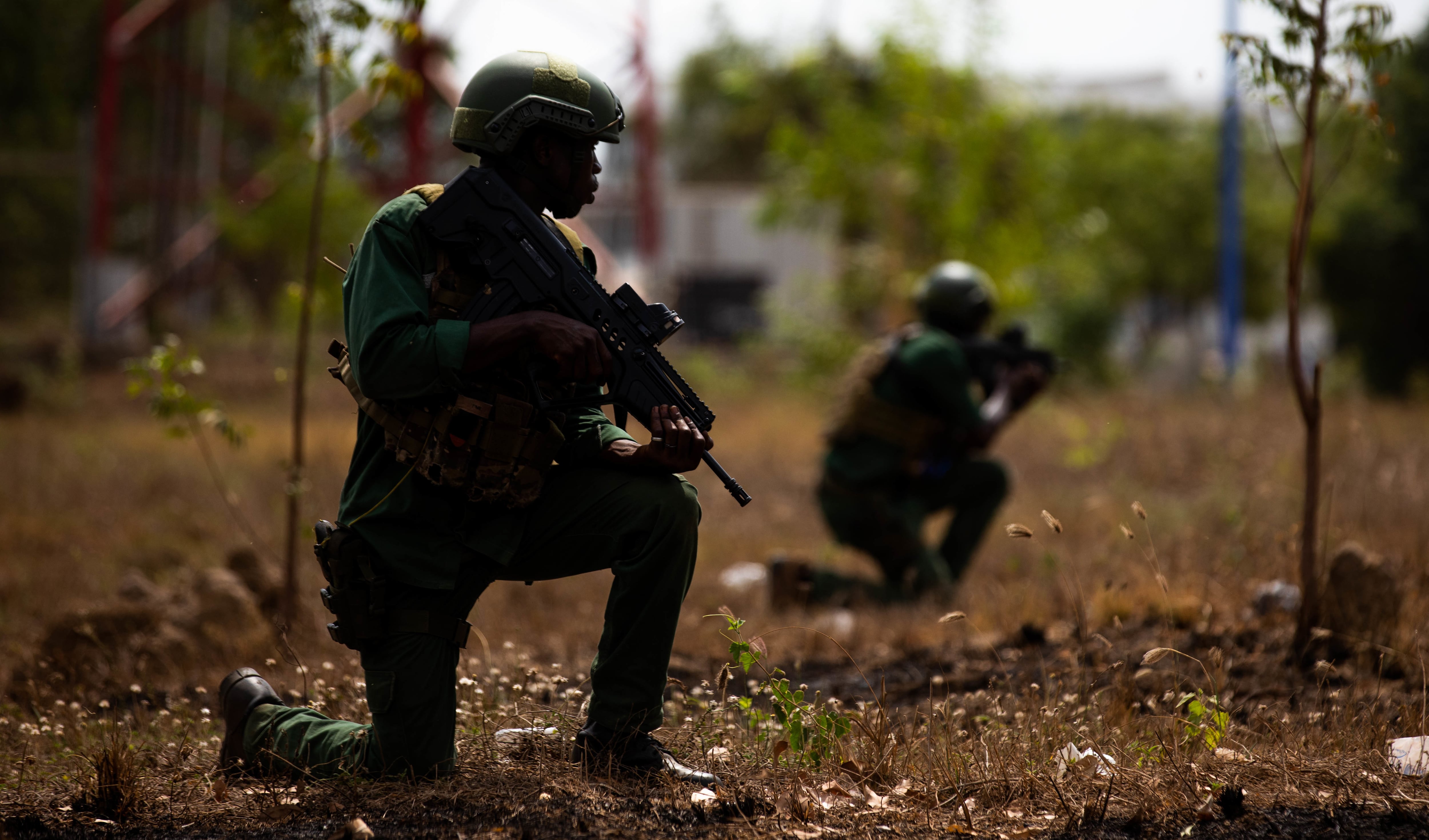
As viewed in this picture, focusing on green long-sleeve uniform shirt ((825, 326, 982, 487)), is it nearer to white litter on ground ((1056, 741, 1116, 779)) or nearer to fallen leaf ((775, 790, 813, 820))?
white litter on ground ((1056, 741, 1116, 779))

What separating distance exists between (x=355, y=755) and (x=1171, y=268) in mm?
31838

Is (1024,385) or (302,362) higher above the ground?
(1024,385)

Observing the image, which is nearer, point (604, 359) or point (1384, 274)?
point (604, 359)

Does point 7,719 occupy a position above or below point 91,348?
below

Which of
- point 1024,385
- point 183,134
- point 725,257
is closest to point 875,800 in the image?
point 1024,385

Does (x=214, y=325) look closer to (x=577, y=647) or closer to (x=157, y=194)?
(x=157, y=194)

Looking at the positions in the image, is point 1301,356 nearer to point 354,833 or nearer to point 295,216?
point 354,833

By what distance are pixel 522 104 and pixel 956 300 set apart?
12.8ft

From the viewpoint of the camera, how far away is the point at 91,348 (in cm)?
1652

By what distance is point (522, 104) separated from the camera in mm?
2957

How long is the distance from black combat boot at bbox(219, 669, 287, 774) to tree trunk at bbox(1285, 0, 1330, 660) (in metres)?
3.37

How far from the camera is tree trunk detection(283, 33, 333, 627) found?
4.91 meters

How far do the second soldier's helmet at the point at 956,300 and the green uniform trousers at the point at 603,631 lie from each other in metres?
3.66

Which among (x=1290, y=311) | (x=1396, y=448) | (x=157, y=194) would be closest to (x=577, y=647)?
(x=1290, y=311)
